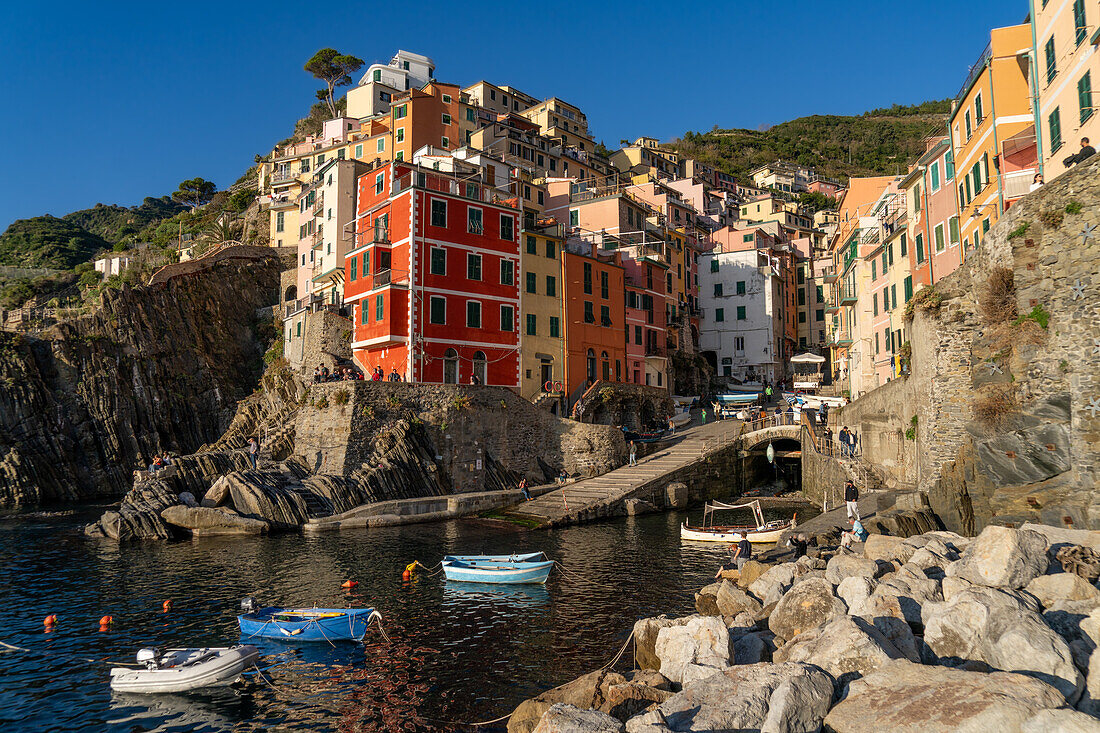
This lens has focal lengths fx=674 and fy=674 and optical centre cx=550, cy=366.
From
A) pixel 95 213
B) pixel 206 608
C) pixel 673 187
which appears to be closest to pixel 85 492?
pixel 206 608

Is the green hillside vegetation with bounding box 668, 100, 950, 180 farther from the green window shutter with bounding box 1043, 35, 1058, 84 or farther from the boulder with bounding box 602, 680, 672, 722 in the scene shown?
the boulder with bounding box 602, 680, 672, 722

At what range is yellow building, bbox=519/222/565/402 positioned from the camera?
52.3 m

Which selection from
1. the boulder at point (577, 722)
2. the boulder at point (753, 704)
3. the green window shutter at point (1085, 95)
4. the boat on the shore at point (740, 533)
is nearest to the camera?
the boulder at point (753, 704)

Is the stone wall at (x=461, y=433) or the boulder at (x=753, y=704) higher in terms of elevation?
the stone wall at (x=461, y=433)

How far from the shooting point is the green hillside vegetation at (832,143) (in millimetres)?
150000

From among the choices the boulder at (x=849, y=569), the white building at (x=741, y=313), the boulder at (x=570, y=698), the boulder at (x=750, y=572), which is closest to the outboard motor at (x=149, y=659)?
the boulder at (x=570, y=698)

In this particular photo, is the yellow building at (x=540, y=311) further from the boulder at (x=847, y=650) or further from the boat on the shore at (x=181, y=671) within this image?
the boulder at (x=847, y=650)

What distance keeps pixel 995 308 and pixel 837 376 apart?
46819 millimetres

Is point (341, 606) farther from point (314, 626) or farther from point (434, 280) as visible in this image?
point (434, 280)

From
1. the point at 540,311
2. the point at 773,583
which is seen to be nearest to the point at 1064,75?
the point at 773,583

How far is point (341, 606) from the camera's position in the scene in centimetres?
2291

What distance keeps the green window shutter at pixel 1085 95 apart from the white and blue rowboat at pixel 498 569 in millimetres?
25494

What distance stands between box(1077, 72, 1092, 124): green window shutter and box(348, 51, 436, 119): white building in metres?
81.3

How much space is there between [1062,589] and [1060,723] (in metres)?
8.11
